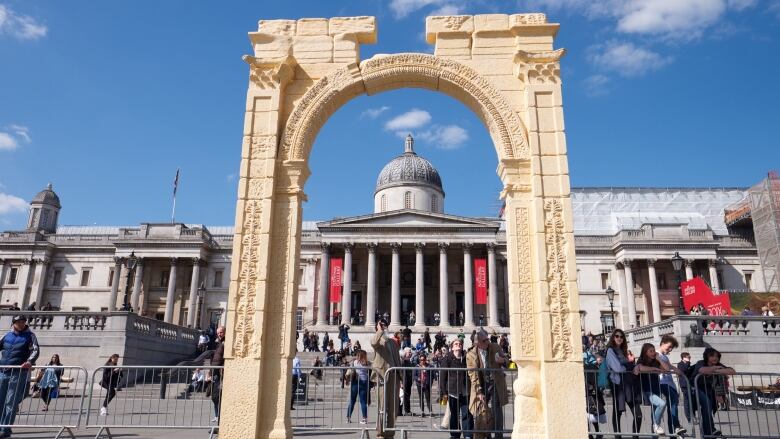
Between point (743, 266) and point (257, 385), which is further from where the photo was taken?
point (743, 266)

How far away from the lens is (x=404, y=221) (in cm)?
4591

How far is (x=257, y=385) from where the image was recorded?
7.55 m

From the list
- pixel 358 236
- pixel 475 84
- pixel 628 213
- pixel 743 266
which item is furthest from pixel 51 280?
pixel 743 266

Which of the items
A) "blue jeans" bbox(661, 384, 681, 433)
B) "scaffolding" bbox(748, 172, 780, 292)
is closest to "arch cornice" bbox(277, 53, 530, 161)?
"blue jeans" bbox(661, 384, 681, 433)

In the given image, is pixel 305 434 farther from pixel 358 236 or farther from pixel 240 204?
pixel 358 236

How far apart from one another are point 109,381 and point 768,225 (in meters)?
45.2

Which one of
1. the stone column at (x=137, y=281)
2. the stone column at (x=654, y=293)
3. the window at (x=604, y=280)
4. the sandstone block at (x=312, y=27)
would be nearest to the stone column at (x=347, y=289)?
the stone column at (x=137, y=281)

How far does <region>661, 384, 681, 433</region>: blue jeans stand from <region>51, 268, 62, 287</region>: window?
57.9 meters

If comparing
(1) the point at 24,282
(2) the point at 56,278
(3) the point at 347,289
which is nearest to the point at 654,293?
(3) the point at 347,289

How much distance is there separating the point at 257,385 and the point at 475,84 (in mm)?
5881

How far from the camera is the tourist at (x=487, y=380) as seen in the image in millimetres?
8164

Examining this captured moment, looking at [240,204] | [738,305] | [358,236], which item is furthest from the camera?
[358,236]

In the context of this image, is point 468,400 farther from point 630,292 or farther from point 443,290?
point 630,292

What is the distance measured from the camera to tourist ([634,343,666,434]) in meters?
8.39
